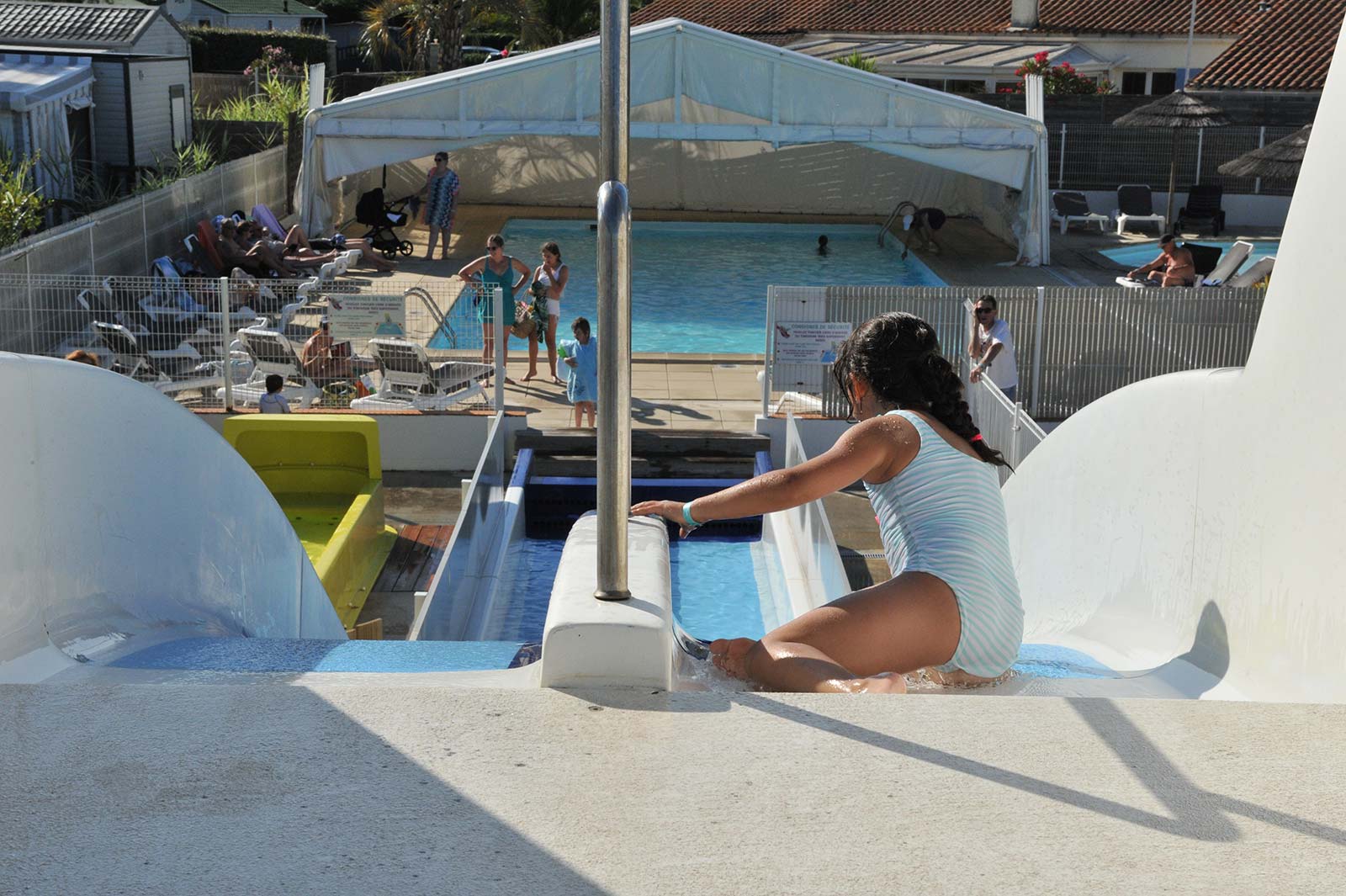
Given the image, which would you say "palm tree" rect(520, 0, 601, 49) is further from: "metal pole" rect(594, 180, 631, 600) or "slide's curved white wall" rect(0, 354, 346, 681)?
"metal pole" rect(594, 180, 631, 600)

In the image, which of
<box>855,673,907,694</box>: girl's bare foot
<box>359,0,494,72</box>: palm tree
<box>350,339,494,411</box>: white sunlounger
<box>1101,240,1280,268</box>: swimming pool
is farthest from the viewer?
<box>359,0,494,72</box>: palm tree

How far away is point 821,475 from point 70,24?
2365 centimetres

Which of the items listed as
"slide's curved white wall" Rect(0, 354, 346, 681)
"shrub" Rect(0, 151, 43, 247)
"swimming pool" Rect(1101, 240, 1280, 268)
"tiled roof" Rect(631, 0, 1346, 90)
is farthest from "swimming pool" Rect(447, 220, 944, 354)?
"tiled roof" Rect(631, 0, 1346, 90)

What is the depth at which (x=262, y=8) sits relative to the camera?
2046 inches

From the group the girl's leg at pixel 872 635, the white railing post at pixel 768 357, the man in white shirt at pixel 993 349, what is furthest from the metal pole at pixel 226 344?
the girl's leg at pixel 872 635

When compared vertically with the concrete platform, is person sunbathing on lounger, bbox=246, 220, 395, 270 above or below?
above

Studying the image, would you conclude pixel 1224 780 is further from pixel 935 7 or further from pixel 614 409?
pixel 935 7

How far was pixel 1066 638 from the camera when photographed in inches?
243

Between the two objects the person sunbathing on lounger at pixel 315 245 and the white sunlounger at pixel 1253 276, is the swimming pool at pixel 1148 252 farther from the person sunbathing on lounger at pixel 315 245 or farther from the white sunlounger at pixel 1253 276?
the person sunbathing on lounger at pixel 315 245

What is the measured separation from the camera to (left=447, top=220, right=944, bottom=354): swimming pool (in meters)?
19.7

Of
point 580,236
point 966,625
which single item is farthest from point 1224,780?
point 580,236

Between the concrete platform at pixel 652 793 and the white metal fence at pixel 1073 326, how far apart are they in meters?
9.80

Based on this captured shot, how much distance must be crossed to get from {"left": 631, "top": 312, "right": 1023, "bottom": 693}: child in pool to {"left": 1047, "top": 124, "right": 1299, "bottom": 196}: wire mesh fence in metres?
25.1

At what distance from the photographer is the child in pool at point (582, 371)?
493 inches
